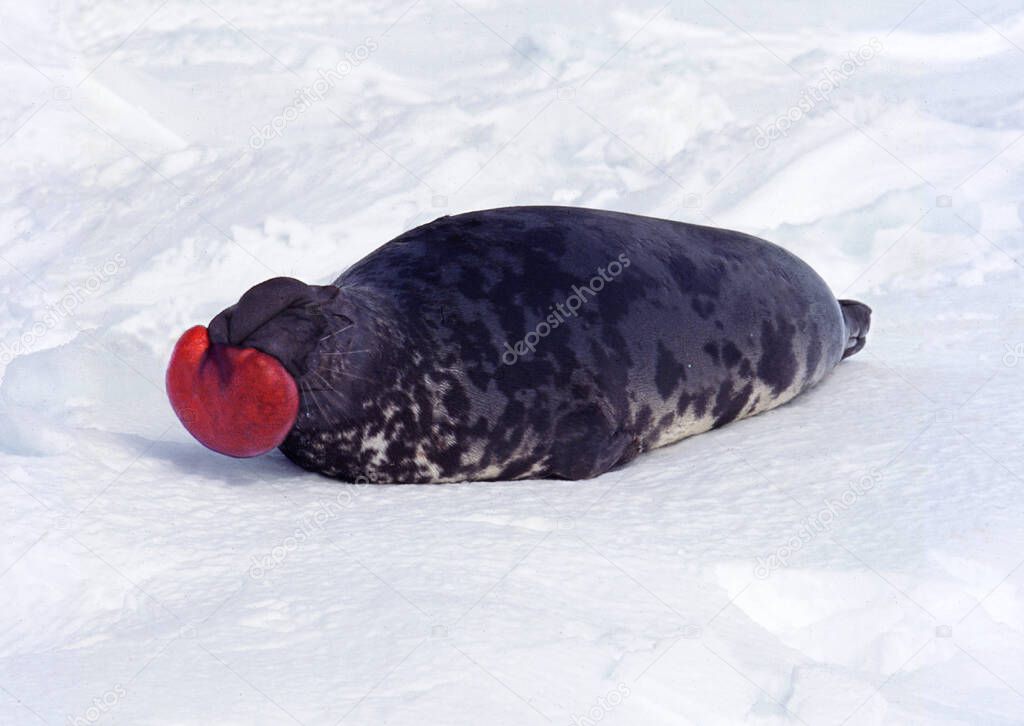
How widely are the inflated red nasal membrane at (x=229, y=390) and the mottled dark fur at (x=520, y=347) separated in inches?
2.0

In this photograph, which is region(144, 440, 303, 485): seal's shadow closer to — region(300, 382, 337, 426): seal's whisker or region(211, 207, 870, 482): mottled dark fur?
region(211, 207, 870, 482): mottled dark fur

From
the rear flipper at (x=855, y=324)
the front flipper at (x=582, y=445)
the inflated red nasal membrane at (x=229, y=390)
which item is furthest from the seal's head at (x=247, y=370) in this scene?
the rear flipper at (x=855, y=324)

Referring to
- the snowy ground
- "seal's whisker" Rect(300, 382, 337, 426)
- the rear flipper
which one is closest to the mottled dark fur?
"seal's whisker" Rect(300, 382, 337, 426)

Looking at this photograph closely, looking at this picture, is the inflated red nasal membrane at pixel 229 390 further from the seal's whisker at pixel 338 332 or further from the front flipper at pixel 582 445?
the front flipper at pixel 582 445

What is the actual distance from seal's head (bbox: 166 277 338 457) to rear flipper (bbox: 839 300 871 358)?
6.52 feet

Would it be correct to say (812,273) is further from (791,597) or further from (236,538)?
(236,538)

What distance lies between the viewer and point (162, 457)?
2775mm

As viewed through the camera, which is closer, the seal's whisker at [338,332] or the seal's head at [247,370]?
the seal's head at [247,370]

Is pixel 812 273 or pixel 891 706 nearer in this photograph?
pixel 891 706

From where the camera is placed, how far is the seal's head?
8.00 ft

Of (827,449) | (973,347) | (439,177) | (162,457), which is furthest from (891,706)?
(439,177)

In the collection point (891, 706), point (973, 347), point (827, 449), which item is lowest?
point (973, 347)

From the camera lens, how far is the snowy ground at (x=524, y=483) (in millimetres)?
1885

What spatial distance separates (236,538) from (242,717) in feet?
2.27
